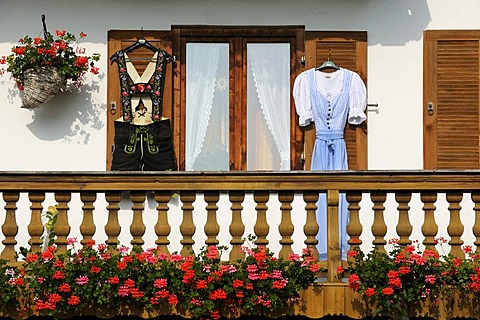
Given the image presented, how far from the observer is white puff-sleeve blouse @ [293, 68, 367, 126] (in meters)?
10.8

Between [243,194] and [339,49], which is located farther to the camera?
[339,49]

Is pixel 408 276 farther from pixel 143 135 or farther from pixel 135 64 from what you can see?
pixel 135 64

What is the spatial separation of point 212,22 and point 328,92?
53.3 inches

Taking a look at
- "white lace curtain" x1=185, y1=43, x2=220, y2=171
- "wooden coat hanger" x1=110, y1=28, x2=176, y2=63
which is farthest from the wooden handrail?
"wooden coat hanger" x1=110, y1=28, x2=176, y2=63

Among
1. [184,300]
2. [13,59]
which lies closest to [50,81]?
[13,59]

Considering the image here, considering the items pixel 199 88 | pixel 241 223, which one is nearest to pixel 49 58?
pixel 199 88

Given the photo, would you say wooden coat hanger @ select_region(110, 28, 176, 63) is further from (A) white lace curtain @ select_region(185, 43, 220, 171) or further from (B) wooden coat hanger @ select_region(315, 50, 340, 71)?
(B) wooden coat hanger @ select_region(315, 50, 340, 71)

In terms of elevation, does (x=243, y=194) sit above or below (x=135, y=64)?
below

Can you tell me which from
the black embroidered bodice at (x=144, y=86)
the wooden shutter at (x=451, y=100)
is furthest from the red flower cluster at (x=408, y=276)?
the black embroidered bodice at (x=144, y=86)

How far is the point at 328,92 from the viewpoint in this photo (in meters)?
10.9

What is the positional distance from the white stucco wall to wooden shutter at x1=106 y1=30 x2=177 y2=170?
68mm

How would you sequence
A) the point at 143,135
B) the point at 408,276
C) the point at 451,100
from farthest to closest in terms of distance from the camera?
1. the point at 451,100
2. the point at 143,135
3. the point at 408,276

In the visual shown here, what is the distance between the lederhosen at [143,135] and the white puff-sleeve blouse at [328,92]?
132 cm

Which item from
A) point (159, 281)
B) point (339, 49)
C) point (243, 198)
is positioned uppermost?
point (339, 49)
